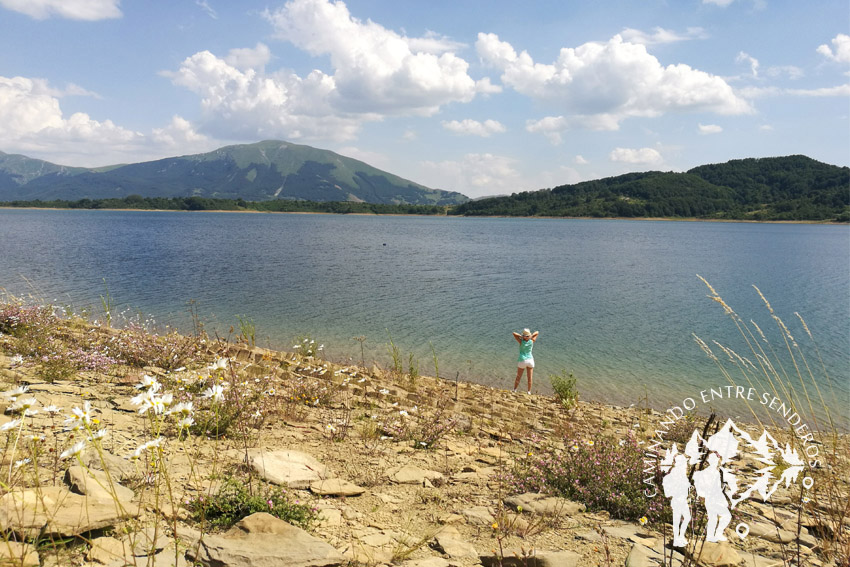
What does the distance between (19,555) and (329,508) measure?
253cm

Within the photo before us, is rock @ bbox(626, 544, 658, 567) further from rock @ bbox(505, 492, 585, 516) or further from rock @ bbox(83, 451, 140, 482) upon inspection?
rock @ bbox(83, 451, 140, 482)

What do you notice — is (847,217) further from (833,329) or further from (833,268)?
(833,329)

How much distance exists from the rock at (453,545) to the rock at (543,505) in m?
0.87

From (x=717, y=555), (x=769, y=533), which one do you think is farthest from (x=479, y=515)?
(x=769, y=533)

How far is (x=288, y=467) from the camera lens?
5539 millimetres

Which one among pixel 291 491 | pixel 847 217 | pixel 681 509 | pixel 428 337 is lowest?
pixel 428 337

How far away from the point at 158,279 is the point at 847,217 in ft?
672

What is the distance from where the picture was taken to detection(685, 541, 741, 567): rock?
154 inches

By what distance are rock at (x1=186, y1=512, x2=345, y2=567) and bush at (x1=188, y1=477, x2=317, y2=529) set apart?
1.07 ft

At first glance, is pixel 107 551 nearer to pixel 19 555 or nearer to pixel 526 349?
pixel 19 555

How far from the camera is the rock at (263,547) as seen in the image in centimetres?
358

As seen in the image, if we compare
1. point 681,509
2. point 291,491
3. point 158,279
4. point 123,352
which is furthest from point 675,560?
point 158,279

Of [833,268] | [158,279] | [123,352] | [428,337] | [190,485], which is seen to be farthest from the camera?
[833,268]

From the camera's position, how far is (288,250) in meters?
57.8
